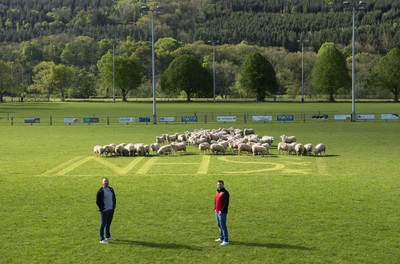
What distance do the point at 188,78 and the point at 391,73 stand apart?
158ft

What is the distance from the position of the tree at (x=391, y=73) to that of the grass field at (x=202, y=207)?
99347 mm

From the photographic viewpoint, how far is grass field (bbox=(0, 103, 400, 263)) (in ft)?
52.7

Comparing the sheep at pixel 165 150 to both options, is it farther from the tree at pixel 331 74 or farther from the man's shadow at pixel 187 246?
the tree at pixel 331 74

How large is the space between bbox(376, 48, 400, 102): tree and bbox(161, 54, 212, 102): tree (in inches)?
1663

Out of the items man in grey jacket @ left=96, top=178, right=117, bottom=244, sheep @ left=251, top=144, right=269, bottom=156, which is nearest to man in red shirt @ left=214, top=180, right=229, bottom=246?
man in grey jacket @ left=96, top=178, right=117, bottom=244

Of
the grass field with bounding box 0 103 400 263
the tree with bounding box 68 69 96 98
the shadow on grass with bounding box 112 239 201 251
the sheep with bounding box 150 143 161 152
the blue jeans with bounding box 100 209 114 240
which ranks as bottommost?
the shadow on grass with bounding box 112 239 201 251

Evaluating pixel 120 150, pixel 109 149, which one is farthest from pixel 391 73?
pixel 109 149

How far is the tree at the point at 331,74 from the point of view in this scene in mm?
135750

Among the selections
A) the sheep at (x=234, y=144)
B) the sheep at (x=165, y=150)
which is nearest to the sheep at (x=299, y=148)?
the sheep at (x=234, y=144)

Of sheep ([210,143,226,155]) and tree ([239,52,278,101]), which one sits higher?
tree ([239,52,278,101])

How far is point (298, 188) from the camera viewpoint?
2488 centimetres

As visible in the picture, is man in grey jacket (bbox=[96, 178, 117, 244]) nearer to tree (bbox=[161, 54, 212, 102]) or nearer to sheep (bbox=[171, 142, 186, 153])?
sheep (bbox=[171, 142, 186, 153])

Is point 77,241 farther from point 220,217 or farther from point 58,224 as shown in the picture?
point 220,217

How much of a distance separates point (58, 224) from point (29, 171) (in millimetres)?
12340
